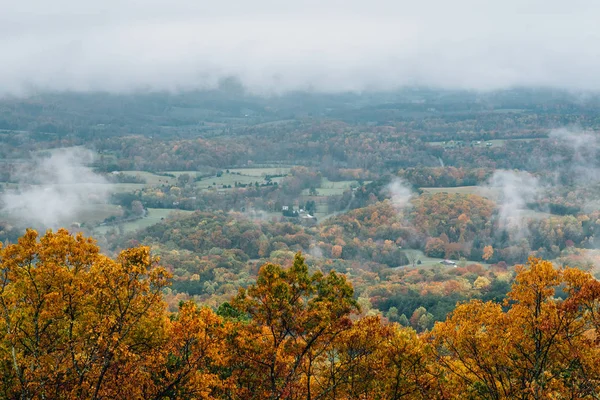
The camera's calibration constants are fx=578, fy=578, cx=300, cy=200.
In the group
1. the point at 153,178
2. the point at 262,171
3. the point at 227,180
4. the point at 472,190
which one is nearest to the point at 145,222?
the point at 153,178

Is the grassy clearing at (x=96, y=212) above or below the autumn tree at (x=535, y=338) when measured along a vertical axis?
below

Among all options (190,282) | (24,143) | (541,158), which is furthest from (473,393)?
(24,143)

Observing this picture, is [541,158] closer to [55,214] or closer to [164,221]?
[164,221]

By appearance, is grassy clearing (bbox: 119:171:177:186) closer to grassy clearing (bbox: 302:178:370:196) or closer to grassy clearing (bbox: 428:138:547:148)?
grassy clearing (bbox: 302:178:370:196)

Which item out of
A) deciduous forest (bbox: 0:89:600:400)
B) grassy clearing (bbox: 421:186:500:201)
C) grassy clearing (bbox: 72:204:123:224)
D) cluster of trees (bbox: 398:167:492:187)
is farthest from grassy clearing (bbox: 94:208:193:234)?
cluster of trees (bbox: 398:167:492:187)

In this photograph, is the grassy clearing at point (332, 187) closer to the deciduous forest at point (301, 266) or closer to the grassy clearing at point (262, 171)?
the deciduous forest at point (301, 266)

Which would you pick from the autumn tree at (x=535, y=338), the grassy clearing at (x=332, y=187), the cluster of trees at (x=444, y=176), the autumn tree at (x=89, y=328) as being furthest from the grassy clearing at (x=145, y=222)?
the autumn tree at (x=535, y=338)
